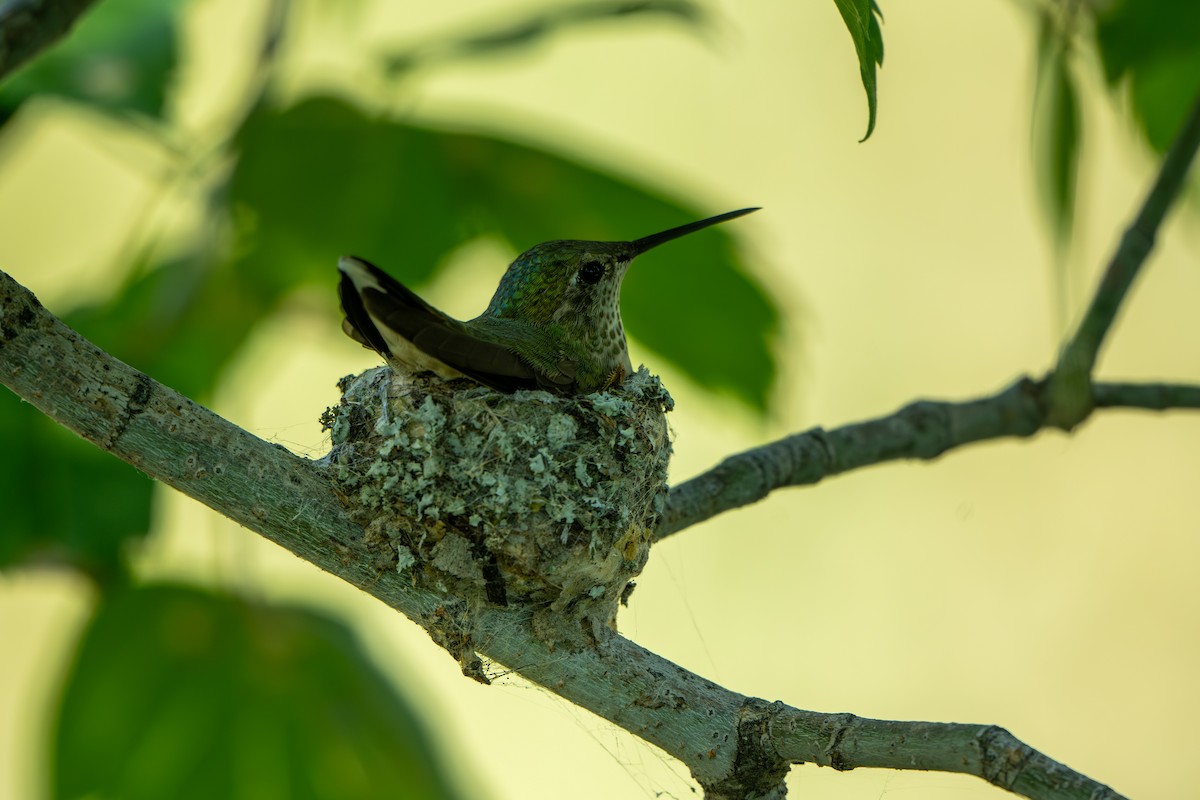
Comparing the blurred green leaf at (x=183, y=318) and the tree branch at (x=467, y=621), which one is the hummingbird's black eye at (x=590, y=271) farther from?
the tree branch at (x=467, y=621)

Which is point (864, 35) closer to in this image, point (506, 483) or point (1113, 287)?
point (506, 483)

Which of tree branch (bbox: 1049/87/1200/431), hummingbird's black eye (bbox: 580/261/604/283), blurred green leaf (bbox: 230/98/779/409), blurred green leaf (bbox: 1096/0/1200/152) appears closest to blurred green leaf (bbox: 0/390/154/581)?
blurred green leaf (bbox: 230/98/779/409)

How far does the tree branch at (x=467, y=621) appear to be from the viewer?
1551 millimetres

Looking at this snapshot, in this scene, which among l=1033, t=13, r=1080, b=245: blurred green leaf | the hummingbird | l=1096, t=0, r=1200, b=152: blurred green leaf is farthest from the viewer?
l=1096, t=0, r=1200, b=152: blurred green leaf

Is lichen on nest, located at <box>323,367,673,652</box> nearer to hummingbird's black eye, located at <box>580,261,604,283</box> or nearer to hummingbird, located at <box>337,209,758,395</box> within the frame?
hummingbird, located at <box>337,209,758,395</box>

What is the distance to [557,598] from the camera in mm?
2105

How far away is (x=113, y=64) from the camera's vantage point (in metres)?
3.12

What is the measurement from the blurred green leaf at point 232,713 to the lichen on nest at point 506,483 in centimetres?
118

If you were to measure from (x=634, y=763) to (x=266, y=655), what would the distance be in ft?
5.03

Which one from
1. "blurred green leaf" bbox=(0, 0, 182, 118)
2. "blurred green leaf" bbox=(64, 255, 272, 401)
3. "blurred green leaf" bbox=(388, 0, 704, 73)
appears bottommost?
"blurred green leaf" bbox=(64, 255, 272, 401)

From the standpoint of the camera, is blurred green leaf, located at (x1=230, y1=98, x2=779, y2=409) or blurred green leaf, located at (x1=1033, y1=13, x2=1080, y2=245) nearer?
blurred green leaf, located at (x1=1033, y1=13, x2=1080, y2=245)

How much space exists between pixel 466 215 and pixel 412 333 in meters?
1.21

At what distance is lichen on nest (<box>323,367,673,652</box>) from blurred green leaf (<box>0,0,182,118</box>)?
106 centimetres

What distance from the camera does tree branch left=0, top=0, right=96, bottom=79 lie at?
1700 mm
